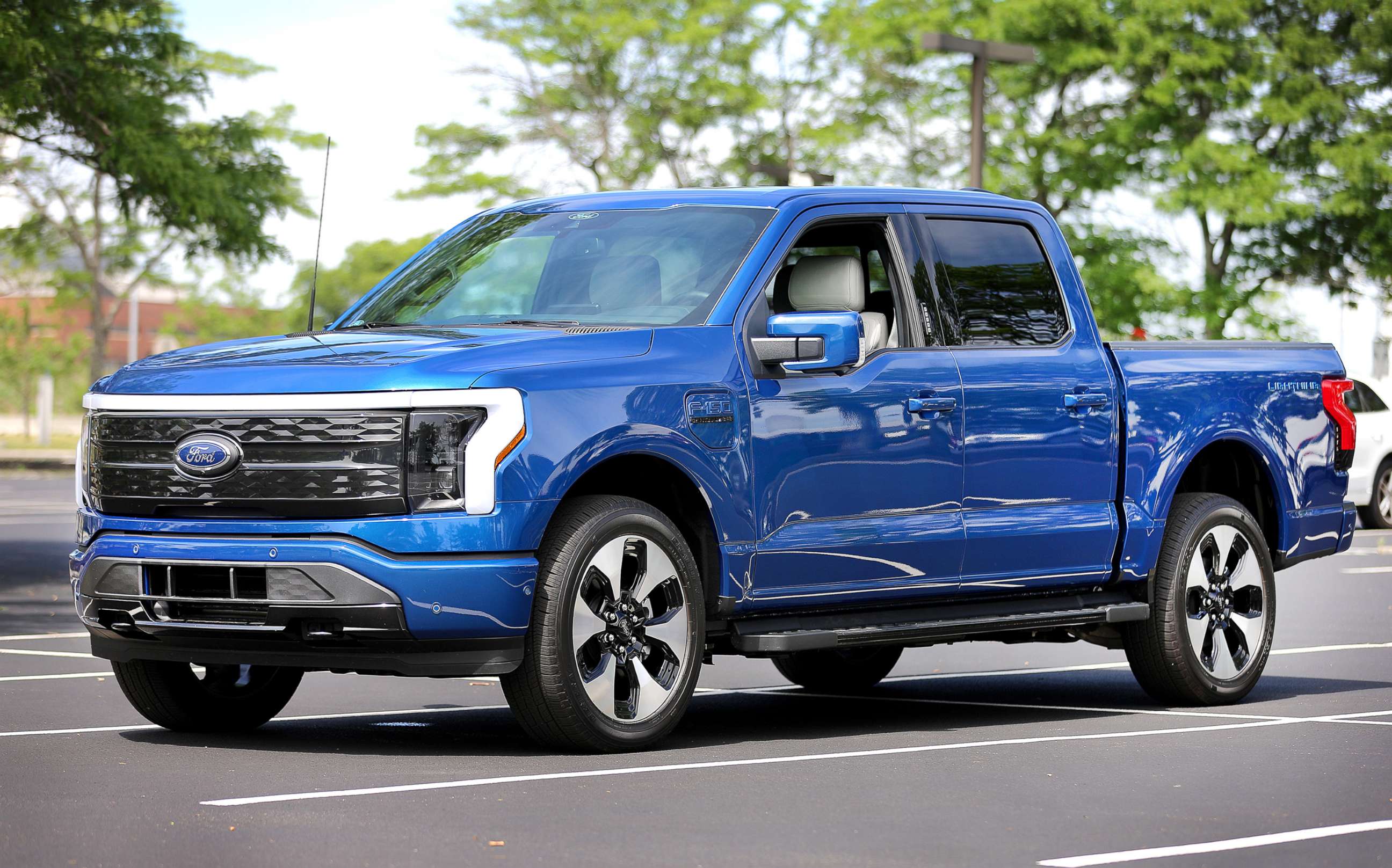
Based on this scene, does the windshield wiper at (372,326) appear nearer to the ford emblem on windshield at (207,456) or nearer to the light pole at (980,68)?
the ford emblem on windshield at (207,456)

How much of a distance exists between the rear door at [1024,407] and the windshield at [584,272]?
104cm

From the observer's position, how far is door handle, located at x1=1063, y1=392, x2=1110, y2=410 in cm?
915

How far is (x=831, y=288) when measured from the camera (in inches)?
342

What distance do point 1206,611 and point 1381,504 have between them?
52.6 ft

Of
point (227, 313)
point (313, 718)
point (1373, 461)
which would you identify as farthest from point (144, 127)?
point (227, 313)

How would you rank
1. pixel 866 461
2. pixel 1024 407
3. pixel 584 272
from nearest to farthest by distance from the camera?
pixel 866 461, pixel 584 272, pixel 1024 407

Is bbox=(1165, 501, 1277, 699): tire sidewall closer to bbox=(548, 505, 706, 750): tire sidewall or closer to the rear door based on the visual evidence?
the rear door

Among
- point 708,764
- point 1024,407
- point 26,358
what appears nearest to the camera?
point 708,764

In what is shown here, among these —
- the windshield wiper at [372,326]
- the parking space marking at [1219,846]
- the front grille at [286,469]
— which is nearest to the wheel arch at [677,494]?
the front grille at [286,469]

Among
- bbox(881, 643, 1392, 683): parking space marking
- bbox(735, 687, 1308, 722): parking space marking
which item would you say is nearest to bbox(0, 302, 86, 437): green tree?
bbox(881, 643, 1392, 683): parking space marking

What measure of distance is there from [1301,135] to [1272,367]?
3127 cm

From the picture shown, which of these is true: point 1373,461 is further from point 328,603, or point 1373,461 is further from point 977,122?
point 328,603

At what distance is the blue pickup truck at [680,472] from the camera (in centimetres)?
721

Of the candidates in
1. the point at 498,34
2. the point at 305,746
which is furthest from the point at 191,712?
the point at 498,34
